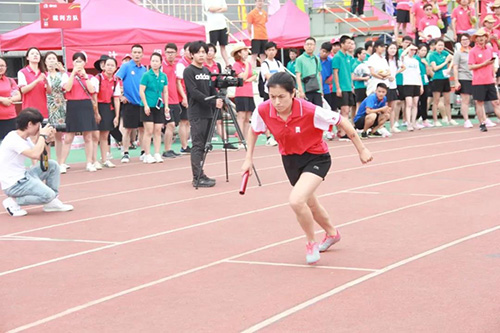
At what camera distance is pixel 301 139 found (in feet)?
23.2

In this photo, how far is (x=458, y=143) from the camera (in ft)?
52.4

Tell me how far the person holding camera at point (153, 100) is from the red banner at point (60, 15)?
10.1 ft

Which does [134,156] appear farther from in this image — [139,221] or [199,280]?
[199,280]

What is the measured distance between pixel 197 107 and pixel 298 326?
7.17 m

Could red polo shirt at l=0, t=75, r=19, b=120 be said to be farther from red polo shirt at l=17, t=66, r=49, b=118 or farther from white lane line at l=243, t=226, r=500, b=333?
white lane line at l=243, t=226, r=500, b=333

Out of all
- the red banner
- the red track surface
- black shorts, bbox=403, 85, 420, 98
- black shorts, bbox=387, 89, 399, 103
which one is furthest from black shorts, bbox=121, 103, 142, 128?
black shorts, bbox=403, 85, 420, 98

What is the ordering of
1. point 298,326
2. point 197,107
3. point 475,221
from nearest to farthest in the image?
1. point 298,326
2. point 475,221
3. point 197,107

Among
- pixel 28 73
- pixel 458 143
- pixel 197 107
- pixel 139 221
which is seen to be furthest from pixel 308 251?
pixel 458 143

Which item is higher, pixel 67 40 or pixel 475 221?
pixel 67 40

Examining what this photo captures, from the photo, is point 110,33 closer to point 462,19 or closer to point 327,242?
point 462,19

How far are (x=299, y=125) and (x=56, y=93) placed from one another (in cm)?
783

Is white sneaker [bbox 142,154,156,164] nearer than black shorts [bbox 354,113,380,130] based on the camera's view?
Yes

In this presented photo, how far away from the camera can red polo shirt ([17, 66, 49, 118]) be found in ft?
44.7

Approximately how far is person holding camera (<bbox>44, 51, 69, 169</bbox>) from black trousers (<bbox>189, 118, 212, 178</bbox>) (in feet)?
9.16
